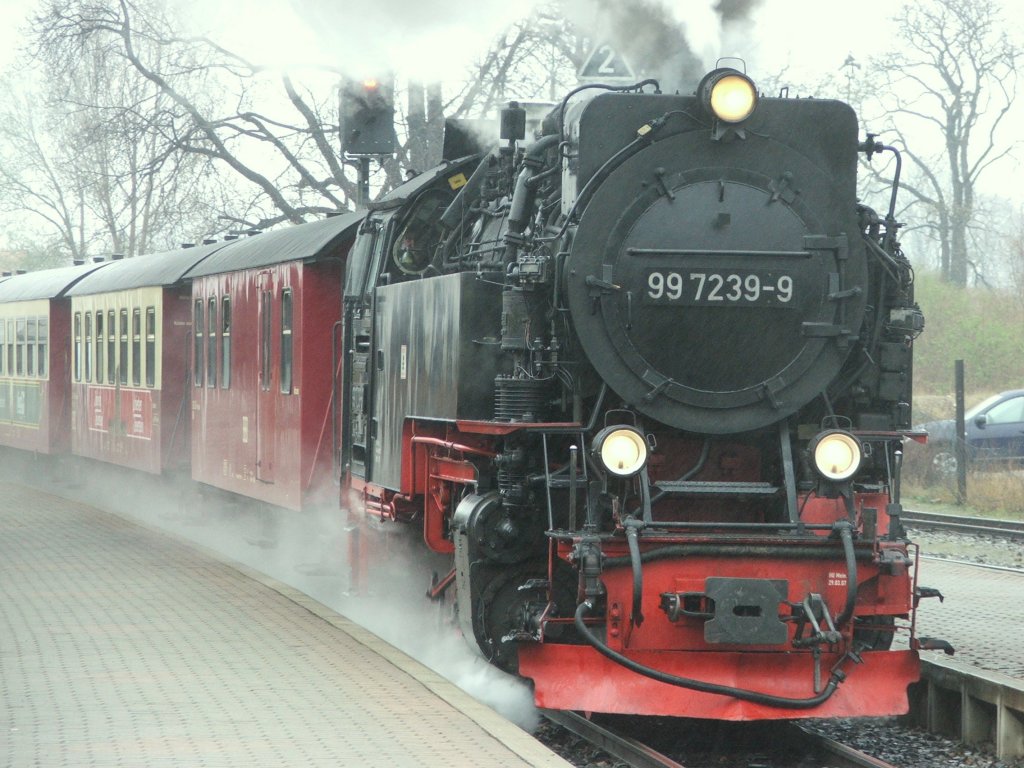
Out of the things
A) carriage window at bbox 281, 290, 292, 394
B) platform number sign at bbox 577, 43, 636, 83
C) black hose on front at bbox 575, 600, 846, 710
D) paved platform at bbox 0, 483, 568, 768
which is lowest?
paved platform at bbox 0, 483, 568, 768

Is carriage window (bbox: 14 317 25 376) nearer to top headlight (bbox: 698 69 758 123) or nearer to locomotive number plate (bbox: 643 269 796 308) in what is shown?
locomotive number plate (bbox: 643 269 796 308)

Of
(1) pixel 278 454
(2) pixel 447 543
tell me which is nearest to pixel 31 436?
(1) pixel 278 454

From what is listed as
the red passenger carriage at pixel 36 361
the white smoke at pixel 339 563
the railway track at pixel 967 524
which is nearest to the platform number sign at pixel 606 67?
the white smoke at pixel 339 563

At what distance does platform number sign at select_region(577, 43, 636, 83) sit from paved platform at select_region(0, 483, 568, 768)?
3599 millimetres

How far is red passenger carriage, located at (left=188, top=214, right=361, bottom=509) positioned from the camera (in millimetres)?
11305

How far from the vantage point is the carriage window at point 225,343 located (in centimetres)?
1397

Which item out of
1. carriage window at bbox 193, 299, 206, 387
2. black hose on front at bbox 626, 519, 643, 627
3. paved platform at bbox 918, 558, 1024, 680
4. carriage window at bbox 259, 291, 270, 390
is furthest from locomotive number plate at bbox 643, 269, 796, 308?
carriage window at bbox 193, 299, 206, 387

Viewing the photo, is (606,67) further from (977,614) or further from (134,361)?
(134,361)

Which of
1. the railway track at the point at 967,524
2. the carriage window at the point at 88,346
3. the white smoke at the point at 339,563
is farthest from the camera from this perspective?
the carriage window at the point at 88,346

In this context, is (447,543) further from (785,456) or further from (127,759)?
(127,759)

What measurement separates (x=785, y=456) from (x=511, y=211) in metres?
1.78

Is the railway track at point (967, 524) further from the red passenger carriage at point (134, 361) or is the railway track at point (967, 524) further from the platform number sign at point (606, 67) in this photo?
the red passenger carriage at point (134, 361)

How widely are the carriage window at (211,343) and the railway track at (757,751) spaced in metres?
8.30

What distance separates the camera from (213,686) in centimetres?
661
